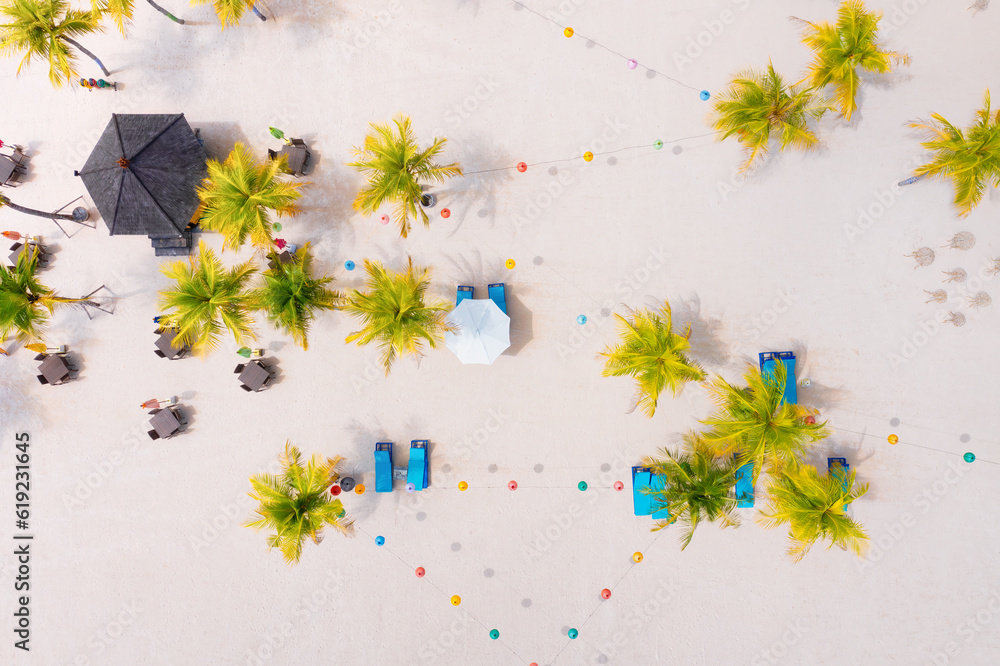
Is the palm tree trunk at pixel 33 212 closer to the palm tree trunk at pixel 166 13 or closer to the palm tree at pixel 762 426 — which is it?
the palm tree trunk at pixel 166 13

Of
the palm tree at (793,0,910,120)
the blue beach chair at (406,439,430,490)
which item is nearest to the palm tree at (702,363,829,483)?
the palm tree at (793,0,910,120)

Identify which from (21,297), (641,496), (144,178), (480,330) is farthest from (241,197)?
(641,496)

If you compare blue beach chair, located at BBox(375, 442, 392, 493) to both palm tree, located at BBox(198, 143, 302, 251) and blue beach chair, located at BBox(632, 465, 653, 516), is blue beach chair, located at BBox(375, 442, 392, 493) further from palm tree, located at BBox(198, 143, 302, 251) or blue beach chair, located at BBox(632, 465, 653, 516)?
blue beach chair, located at BBox(632, 465, 653, 516)

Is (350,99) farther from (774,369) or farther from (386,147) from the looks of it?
(774,369)

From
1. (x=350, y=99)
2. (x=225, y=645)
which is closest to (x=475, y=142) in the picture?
(x=350, y=99)

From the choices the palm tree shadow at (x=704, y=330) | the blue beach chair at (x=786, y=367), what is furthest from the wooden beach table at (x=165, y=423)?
the blue beach chair at (x=786, y=367)

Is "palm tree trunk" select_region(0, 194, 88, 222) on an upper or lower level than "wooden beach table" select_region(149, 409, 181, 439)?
upper

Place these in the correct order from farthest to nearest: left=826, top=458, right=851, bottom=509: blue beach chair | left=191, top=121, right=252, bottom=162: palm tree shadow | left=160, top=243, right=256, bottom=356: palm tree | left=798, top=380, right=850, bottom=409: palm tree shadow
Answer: left=191, top=121, right=252, bottom=162: palm tree shadow, left=798, top=380, right=850, bottom=409: palm tree shadow, left=826, top=458, right=851, bottom=509: blue beach chair, left=160, top=243, right=256, bottom=356: palm tree
